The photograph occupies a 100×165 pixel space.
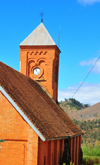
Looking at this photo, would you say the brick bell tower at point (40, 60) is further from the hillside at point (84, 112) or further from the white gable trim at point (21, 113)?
the hillside at point (84, 112)

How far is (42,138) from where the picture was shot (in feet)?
60.5

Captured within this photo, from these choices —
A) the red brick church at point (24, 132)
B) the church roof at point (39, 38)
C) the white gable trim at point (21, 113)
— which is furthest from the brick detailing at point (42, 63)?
the white gable trim at point (21, 113)

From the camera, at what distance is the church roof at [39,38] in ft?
113

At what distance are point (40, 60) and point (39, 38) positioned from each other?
7.22 ft

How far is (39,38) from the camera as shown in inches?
1371

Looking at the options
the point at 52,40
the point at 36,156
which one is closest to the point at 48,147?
the point at 36,156

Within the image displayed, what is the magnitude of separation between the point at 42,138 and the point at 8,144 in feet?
6.78

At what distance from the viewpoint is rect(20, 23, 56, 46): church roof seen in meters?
34.3

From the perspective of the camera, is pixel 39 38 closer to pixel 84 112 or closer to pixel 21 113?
pixel 21 113

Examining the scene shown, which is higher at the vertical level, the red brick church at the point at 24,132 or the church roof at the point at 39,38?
the church roof at the point at 39,38

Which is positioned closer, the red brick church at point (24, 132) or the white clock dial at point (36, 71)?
the red brick church at point (24, 132)

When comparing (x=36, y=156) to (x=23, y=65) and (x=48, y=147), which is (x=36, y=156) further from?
(x=23, y=65)

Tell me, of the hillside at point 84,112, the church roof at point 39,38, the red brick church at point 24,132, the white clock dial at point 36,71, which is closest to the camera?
the red brick church at point 24,132

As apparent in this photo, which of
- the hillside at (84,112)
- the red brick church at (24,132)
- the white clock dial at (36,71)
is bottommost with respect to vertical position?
the red brick church at (24,132)
